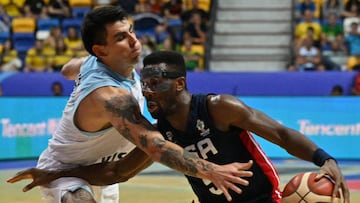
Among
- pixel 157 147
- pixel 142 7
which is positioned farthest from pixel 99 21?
pixel 142 7

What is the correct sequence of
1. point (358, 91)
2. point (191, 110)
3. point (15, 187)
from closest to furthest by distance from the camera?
point (191, 110), point (15, 187), point (358, 91)

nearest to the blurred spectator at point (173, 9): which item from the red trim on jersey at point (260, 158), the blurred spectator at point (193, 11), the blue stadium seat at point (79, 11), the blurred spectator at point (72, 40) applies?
the blurred spectator at point (193, 11)

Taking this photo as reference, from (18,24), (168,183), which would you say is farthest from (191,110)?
(18,24)

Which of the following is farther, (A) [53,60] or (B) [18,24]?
(B) [18,24]

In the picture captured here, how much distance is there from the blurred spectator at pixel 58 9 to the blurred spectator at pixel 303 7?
17.4 feet

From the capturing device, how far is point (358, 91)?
42.4 feet

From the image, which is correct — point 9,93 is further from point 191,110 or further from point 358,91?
point 191,110

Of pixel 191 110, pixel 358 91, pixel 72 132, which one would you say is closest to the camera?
pixel 191 110

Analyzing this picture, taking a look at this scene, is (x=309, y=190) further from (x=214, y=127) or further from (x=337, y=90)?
(x=337, y=90)

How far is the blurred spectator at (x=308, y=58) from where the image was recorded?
46.9 ft

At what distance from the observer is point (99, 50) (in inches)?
188

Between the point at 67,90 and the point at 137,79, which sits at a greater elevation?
the point at 137,79

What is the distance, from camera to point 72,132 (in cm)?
486

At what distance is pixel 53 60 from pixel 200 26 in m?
3.30
